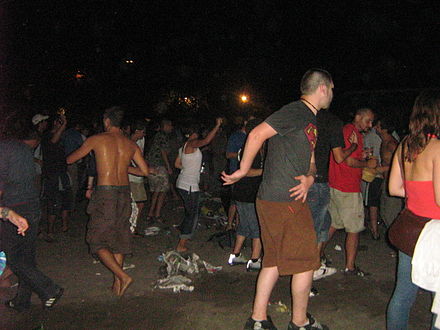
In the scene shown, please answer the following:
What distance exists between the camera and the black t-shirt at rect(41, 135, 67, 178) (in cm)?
679

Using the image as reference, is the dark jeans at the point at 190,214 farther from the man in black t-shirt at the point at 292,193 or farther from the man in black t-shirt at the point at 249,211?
the man in black t-shirt at the point at 292,193

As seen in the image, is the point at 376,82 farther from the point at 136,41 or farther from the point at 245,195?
the point at 245,195

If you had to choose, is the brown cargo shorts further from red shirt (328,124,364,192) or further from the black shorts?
the black shorts

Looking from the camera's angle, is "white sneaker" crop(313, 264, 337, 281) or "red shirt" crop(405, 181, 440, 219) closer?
"red shirt" crop(405, 181, 440, 219)

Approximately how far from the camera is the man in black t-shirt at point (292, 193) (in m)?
3.30

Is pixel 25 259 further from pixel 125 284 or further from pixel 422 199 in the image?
pixel 422 199

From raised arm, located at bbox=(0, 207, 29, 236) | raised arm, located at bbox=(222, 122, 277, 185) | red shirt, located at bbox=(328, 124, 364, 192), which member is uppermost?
raised arm, located at bbox=(222, 122, 277, 185)

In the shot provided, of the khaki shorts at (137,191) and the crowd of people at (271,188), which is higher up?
the crowd of people at (271,188)

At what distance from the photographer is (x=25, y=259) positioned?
407 centimetres

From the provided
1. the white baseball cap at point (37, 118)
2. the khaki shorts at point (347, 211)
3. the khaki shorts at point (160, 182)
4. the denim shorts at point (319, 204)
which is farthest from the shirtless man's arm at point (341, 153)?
the white baseball cap at point (37, 118)

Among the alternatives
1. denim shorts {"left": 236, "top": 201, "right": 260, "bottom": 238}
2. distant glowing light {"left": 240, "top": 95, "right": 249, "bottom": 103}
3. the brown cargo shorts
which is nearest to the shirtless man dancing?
the brown cargo shorts

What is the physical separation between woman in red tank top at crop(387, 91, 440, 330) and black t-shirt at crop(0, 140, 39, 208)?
3378 mm

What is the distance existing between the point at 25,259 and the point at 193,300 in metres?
1.76

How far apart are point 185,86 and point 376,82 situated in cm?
1008
